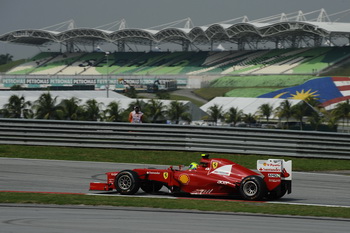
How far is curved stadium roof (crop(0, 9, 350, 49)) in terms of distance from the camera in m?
93.6

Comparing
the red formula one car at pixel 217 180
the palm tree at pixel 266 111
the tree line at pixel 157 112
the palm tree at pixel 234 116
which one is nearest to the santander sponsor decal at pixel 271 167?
the red formula one car at pixel 217 180

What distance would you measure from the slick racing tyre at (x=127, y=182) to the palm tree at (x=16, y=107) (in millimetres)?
40275

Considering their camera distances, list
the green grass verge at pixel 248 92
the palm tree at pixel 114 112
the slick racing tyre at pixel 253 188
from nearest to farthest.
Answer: the slick racing tyre at pixel 253 188 → the palm tree at pixel 114 112 → the green grass verge at pixel 248 92

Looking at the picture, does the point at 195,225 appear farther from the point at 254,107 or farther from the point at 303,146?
the point at 254,107

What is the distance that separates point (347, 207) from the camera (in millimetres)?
10445

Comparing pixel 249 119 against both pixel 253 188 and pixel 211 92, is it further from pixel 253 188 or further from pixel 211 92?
pixel 253 188

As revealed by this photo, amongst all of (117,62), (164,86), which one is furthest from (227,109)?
(117,62)

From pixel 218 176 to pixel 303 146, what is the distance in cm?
695

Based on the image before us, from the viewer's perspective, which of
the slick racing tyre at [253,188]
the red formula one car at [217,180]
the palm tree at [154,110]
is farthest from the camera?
the palm tree at [154,110]

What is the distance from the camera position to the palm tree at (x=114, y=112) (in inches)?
2056

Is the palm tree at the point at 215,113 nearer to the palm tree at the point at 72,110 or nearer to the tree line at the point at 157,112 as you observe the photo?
the tree line at the point at 157,112

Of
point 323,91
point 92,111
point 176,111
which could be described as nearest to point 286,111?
point 176,111

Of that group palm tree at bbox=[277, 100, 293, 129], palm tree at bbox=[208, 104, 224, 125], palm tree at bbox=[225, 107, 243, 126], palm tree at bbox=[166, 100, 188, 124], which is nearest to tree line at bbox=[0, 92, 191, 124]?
palm tree at bbox=[166, 100, 188, 124]

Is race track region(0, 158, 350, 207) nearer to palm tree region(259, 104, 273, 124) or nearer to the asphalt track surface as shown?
the asphalt track surface
